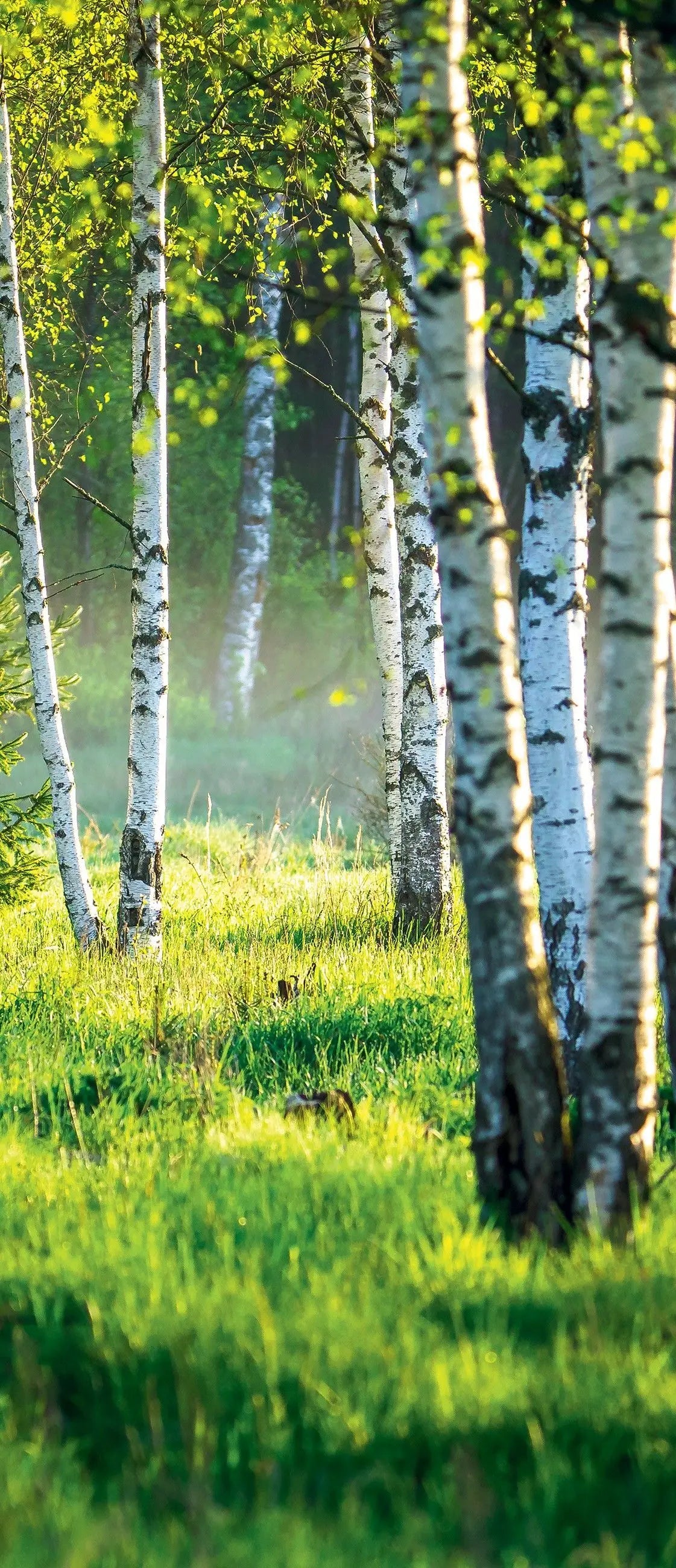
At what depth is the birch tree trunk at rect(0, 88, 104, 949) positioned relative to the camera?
8.78m

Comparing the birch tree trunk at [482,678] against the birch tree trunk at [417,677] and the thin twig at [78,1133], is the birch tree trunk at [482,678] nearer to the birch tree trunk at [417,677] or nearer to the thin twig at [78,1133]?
the thin twig at [78,1133]

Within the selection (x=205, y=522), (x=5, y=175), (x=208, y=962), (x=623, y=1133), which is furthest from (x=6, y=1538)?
(x=205, y=522)

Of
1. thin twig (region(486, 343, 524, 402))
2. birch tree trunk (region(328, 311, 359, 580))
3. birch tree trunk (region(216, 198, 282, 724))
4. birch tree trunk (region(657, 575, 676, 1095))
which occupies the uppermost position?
birch tree trunk (region(328, 311, 359, 580))

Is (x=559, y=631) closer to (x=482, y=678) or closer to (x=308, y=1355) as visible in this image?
(x=482, y=678)

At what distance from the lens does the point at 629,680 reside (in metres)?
3.52

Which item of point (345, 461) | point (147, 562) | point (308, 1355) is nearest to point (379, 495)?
point (147, 562)

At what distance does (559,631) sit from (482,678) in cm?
138

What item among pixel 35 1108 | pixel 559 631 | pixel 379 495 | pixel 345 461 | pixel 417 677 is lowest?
pixel 35 1108

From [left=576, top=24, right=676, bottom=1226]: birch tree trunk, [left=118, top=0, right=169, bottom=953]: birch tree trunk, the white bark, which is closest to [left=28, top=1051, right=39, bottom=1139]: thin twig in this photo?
the white bark

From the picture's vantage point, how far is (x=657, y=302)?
3.56m

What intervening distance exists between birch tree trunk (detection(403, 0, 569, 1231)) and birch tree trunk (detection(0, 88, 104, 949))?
5397mm

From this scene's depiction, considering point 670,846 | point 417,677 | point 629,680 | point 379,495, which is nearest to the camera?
point 629,680

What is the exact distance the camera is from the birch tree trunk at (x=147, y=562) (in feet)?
27.9

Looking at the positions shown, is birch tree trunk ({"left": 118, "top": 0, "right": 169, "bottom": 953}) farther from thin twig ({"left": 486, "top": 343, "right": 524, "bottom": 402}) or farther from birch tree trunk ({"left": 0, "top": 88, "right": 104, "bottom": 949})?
thin twig ({"left": 486, "top": 343, "right": 524, "bottom": 402})
